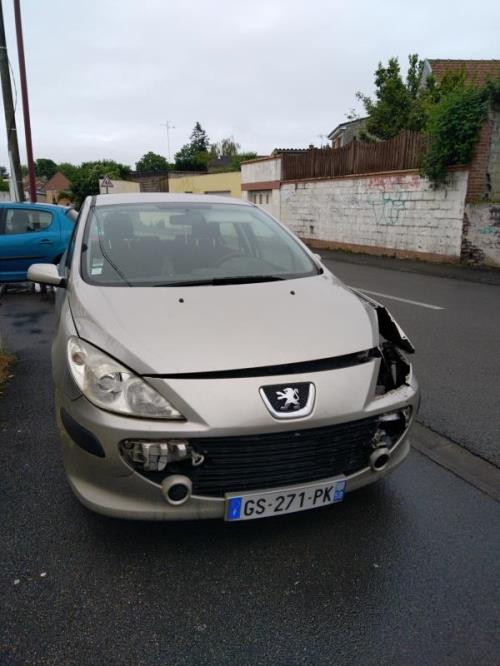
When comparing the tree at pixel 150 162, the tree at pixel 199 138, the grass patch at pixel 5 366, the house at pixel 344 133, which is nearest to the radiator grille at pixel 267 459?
the grass patch at pixel 5 366

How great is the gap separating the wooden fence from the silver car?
39.6ft

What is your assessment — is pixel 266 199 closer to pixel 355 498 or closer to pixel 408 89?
pixel 408 89

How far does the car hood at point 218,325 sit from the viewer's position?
2209 mm

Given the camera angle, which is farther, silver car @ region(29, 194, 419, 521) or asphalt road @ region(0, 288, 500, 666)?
silver car @ region(29, 194, 419, 521)

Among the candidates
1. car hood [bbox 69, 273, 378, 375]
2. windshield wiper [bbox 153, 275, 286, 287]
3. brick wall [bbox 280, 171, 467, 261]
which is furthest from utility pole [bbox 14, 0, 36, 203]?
windshield wiper [bbox 153, 275, 286, 287]

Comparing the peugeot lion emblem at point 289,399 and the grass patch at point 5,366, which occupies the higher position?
the peugeot lion emblem at point 289,399

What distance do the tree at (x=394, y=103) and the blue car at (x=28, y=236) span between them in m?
15.3

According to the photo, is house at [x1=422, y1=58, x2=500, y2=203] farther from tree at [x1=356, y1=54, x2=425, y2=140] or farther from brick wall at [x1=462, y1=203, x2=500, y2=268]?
tree at [x1=356, y1=54, x2=425, y2=140]

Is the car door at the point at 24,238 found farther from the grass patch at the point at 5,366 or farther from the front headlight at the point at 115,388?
the front headlight at the point at 115,388

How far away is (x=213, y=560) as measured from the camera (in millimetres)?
2371

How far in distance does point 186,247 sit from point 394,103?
761 inches

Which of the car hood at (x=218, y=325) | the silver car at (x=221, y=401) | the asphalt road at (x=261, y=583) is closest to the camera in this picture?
the asphalt road at (x=261, y=583)

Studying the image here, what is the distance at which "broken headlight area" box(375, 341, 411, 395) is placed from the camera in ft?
8.36

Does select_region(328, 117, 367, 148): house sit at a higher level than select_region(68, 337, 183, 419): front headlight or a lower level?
higher
